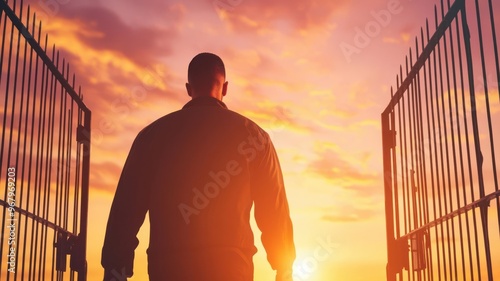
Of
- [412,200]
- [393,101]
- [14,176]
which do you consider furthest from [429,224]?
[14,176]

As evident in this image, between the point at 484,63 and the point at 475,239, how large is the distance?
1.21 meters

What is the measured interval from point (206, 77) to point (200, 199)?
0.81m

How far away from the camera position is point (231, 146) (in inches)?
133

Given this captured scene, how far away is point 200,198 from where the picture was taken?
3.27 meters

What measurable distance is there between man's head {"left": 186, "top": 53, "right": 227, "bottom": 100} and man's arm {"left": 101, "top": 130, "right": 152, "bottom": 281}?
1.62ft

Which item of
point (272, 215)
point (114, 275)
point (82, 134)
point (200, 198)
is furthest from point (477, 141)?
point (82, 134)

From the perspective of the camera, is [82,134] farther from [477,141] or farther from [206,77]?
[477,141]

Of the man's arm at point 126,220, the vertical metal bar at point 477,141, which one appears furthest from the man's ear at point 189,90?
the vertical metal bar at point 477,141

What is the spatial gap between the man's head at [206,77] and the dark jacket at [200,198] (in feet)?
0.32

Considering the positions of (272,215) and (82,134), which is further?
(82,134)

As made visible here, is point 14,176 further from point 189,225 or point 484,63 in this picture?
point 484,63

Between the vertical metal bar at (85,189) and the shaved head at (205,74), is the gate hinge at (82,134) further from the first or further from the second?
the shaved head at (205,74)

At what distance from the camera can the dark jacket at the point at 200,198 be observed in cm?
324

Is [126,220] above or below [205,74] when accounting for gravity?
below
